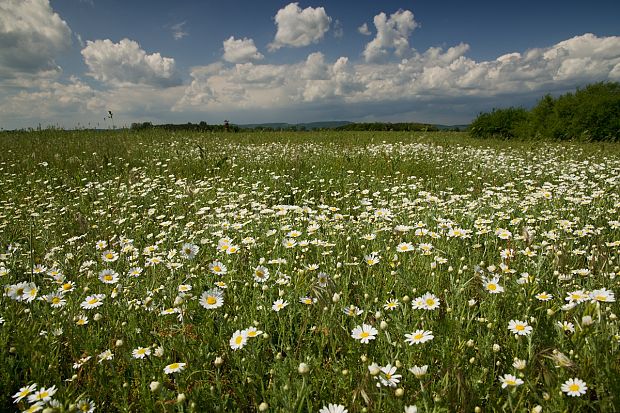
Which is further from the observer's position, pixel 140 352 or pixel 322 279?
pixel 322 279

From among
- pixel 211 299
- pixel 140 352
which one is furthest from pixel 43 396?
pixel 211 299

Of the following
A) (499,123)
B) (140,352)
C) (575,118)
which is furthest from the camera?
(499,123)

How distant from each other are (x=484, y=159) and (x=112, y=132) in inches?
606

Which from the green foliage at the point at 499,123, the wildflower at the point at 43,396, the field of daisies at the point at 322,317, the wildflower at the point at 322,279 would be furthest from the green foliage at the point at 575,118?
the wildflower at the point at 43,396

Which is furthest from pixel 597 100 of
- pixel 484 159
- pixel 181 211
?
pixel 181 211

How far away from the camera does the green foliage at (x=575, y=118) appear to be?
17.1m

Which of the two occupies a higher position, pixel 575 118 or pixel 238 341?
pixel 575 118

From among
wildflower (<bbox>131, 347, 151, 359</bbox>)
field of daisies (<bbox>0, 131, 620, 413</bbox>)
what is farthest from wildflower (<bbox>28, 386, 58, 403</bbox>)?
wildflower (<bbox>131, 347, 151, 359</bbox>)

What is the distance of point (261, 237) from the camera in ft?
12.2

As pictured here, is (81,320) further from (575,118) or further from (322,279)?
(575,118)

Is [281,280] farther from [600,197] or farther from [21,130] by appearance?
[21,130]

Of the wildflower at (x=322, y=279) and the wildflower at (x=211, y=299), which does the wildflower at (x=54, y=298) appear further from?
the wildflower at (x=322, y=279)

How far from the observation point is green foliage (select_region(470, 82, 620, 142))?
673 inches

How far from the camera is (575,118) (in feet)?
59.0
